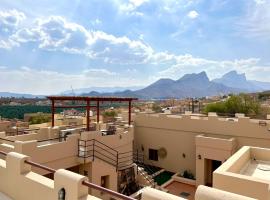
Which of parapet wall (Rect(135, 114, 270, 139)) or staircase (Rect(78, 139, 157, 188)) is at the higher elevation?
parapet wall (Rect(135, 114, 270, 139))

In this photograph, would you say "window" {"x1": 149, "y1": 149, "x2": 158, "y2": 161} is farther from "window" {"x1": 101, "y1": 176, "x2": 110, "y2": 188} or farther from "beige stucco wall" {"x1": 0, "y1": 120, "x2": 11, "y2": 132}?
"beige stucco wall" {"x1": 0, "y1": 120, "x2": 11, "y2": 132}

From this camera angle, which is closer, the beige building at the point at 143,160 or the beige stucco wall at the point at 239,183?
the beige building at the point at 143,160

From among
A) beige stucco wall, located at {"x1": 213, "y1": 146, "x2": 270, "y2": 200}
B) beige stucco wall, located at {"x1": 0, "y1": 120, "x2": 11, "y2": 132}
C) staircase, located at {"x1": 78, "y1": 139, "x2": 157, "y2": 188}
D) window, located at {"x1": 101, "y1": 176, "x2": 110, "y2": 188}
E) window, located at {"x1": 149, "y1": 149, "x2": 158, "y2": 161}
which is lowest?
window, located at {"x1": 149, "y1": 149, "x2": 158, "y2": 161}

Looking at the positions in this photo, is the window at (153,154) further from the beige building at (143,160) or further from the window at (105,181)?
the window at (105,181)

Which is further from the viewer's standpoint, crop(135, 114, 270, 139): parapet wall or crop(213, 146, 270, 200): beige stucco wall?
crop(135, 114, 270, 139): parapet wall

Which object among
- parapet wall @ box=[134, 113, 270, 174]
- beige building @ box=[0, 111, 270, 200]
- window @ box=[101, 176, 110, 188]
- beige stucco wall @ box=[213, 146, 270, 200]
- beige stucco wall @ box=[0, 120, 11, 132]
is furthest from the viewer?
beige stucco wall @ box=[0, 120, 11, 132]

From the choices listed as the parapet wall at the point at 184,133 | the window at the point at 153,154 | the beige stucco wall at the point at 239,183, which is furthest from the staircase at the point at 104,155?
the beige stucco wall at the point at 239,183

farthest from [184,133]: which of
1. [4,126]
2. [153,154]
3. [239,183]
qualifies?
[4,126]

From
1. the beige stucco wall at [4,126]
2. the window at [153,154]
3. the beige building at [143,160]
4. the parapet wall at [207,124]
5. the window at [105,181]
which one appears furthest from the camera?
the window at [153,154]

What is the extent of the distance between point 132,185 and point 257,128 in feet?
28.4

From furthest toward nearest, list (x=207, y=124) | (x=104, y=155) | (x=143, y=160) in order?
(x=143, y=160) < (x=207, y=124) < (x=104, y=155)

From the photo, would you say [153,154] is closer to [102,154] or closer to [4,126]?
[102,154]

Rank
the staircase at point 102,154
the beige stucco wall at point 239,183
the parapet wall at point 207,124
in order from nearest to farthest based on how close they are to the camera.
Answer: the beige stucco wall at point 239,183 < the staircase at point 102,154 < the parapet wall at point 207,124

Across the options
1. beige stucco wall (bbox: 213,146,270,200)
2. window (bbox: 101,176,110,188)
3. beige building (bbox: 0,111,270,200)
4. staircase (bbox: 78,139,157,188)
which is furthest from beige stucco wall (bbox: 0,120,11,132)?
beige stucco wall (bbox: 213,146,270,200)
